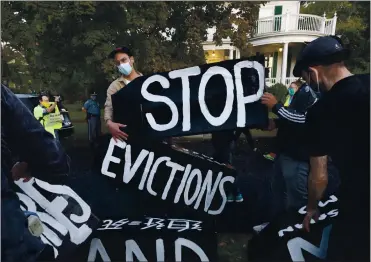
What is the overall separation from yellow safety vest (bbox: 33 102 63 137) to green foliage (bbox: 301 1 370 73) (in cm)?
213

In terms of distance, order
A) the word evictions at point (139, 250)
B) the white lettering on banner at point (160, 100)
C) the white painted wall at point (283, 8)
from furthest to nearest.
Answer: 1. the word evictions at point (139, 250)
2. the white lettering on banner at point (160, 100)
3. the white painted wall at point (283, 8)

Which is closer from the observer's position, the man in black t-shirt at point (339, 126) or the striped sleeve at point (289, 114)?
the man in black t-shirt at point (339, 126)

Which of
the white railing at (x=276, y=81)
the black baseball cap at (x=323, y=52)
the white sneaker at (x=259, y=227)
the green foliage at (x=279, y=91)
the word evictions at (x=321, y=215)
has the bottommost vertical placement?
the white sneaker at (x=259, y=227)

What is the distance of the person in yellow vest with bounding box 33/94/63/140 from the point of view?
2449 millimetres

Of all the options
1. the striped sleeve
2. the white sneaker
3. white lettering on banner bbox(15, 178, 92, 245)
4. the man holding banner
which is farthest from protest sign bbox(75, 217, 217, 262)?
→ the striped sleeve

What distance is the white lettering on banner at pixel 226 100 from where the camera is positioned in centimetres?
240

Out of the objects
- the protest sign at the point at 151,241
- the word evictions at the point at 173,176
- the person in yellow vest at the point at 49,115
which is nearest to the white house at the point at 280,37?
Result: the word evictions at the point at 173,176

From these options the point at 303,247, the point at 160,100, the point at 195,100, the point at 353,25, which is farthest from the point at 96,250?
the point at 353,25

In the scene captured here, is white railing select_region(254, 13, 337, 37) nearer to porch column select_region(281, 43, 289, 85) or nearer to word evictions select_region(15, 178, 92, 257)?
porch column select_region(281, 43, 289, 85)

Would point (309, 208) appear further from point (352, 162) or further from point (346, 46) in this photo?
point (346, 46)

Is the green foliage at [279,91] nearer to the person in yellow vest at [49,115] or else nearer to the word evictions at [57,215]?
the person in yellow vest at [49,115]

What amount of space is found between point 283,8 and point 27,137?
2.10m

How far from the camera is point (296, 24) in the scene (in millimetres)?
2357

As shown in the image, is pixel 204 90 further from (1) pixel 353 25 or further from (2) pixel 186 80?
(1) pixel 353 25
